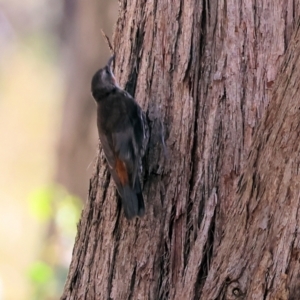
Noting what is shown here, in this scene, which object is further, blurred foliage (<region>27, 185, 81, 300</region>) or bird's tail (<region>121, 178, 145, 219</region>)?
blurred foliage (<region>27, 185, 81, 300</region>)

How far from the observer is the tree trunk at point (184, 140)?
2.45 meters

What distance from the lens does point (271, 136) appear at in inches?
79.8

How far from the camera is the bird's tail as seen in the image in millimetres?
2508

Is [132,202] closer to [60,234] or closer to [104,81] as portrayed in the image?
[104,81]

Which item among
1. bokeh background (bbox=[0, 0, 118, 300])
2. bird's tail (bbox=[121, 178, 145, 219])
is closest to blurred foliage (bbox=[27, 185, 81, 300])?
bokeh background (bbox=[0, 0, 118, 300])

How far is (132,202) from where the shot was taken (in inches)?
98.4

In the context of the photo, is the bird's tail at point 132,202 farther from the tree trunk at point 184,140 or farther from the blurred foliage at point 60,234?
the blurred foliage at point 60,234

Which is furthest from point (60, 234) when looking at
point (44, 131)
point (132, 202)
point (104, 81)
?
point (44, 131)

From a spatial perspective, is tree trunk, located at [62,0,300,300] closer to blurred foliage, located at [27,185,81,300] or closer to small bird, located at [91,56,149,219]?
small bird, located at [91,56,149,219]

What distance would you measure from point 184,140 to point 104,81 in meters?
0.74

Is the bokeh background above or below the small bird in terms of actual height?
above

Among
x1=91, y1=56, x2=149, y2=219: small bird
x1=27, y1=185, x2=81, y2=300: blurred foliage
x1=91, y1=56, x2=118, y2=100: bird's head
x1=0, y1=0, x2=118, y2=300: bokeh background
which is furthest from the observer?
x1=0, y1=0, x2=118, y2=300: bokeh background

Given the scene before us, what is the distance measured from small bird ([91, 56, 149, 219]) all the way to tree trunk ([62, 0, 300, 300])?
58 mm

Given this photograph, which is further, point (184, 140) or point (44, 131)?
point (44, 131)
